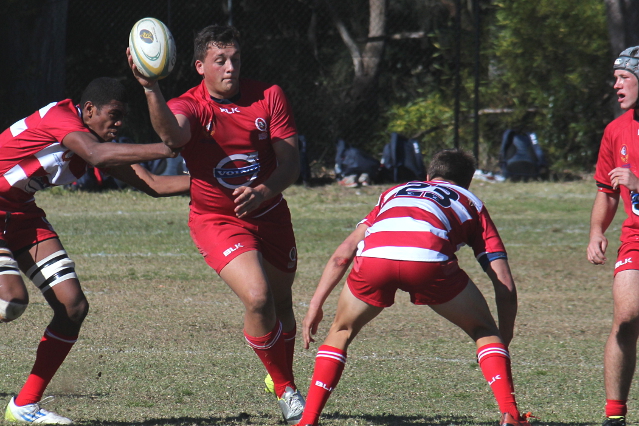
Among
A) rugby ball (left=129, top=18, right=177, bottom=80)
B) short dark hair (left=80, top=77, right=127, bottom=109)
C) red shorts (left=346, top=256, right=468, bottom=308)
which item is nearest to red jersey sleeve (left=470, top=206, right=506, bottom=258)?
red shorts (left=346, top=256, right=468, bottom=308)

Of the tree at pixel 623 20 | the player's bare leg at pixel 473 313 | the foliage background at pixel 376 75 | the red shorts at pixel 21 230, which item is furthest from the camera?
the foliage background at pixel 376 75

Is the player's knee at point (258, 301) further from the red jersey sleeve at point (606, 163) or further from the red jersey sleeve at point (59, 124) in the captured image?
the red jersey sleeve at point (606, 163)

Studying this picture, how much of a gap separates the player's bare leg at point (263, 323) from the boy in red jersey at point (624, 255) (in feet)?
5.52

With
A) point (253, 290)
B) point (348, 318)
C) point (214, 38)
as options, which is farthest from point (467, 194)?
point (214, 38)

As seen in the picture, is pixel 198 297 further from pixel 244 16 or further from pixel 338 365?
pixel 244 16

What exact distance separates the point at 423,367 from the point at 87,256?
17.6 ft

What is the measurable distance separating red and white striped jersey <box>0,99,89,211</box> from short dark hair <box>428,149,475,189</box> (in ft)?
6.24

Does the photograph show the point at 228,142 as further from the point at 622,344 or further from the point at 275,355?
the point at 622,344

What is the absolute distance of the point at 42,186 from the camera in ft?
15.1

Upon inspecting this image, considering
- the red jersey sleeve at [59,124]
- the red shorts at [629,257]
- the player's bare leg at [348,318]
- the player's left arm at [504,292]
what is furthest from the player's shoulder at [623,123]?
the red jersey sleeve at [59,124]

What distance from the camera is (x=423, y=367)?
5547mm

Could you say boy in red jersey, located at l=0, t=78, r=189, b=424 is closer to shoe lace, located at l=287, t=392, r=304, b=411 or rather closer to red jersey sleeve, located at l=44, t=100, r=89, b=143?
red jersey sleeve, located at l=44, t=100, r=89, b=143

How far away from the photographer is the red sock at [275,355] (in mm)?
4430

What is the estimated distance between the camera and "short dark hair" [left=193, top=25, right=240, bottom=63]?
4547 mm
